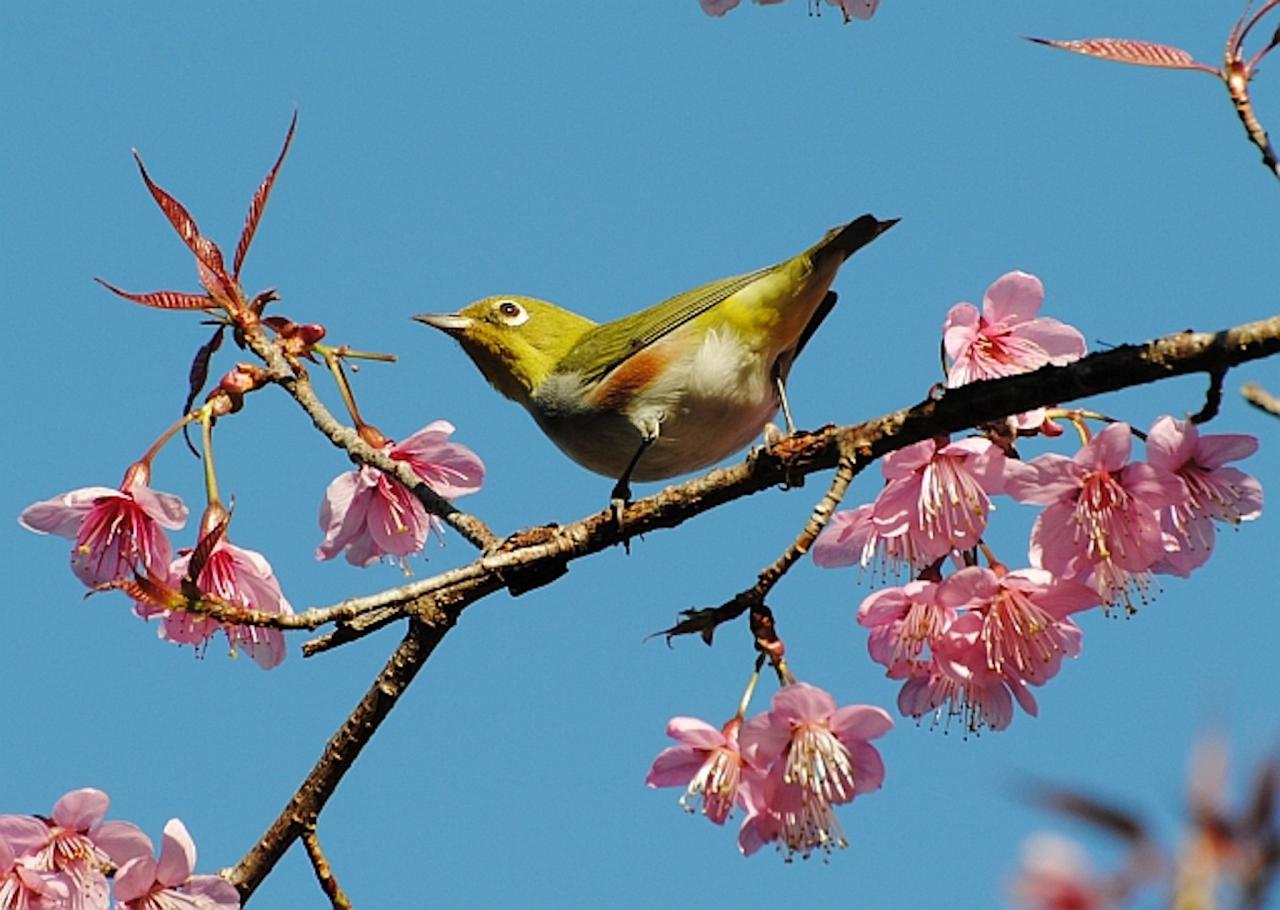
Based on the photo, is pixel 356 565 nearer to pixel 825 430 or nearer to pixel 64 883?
pixel 64 883

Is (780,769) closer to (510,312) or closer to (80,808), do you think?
(80,808)

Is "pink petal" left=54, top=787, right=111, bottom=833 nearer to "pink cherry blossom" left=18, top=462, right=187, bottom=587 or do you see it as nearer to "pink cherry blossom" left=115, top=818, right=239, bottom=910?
"pink cherry blossom" left=115, top=818, right=239, bottom=910

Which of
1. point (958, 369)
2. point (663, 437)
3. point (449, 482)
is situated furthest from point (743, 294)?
point (958, 369)

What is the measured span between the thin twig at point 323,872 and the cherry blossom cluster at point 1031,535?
1398 mm

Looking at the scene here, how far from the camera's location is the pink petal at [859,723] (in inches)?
138

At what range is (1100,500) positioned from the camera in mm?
3697

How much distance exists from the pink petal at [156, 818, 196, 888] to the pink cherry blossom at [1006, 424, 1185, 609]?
215 cm

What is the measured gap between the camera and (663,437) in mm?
6312

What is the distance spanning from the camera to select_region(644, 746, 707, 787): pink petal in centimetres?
368

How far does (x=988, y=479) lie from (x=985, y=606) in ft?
1.03

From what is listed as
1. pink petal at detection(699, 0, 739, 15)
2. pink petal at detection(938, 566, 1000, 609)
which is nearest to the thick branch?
pink petal at detection(938, 566, 1000, 609)

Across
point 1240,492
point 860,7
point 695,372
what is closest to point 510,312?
point 695,372

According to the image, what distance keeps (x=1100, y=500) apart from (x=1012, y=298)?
0.68 m

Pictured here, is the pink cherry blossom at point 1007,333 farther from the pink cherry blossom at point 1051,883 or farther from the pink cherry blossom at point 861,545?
the pink cherry blossom at point 1051,883
